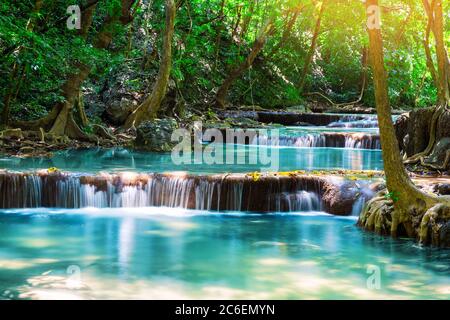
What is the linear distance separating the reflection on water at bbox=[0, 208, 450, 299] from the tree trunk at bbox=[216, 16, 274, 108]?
15.1 m

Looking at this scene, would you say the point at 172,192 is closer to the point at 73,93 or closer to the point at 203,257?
the point at 203,257

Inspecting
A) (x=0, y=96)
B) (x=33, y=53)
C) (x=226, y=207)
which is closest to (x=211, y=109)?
(x=0, y=96)

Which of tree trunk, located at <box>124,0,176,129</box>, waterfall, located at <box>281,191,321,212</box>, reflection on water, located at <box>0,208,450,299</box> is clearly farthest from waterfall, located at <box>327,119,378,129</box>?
reflection on water, located at <box>0,208,450,299</box>

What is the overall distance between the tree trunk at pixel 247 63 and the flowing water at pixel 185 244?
11.2 metres

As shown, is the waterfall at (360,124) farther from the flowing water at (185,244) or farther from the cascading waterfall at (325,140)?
the flowing water at (185,244)

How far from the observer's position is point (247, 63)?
2688 centimetres

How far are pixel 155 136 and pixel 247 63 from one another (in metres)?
9.70

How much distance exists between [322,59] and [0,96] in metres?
24.2

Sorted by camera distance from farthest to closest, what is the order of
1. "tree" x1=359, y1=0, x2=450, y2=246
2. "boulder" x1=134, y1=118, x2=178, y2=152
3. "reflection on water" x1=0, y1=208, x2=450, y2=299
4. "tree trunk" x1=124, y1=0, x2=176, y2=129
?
"tree trunk" x1=124, y1=0, x2=176, y2=129 < "boulder" x1=134, y1=118, x2=178, y2=152 < "tree" x1=359, y1=0, x2=450, y2=246 < "reflection on water" x1=0, y1=208, x2=450, y2=299

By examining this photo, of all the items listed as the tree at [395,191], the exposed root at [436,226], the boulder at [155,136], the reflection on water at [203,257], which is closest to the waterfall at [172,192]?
the reflection on water at [203,257]

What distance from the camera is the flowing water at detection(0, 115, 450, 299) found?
7.37 metres

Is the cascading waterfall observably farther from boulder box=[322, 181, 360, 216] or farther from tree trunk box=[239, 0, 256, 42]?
boulder box=[322, 181, 360, 216]

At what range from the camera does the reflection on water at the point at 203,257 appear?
A: 727 cm
